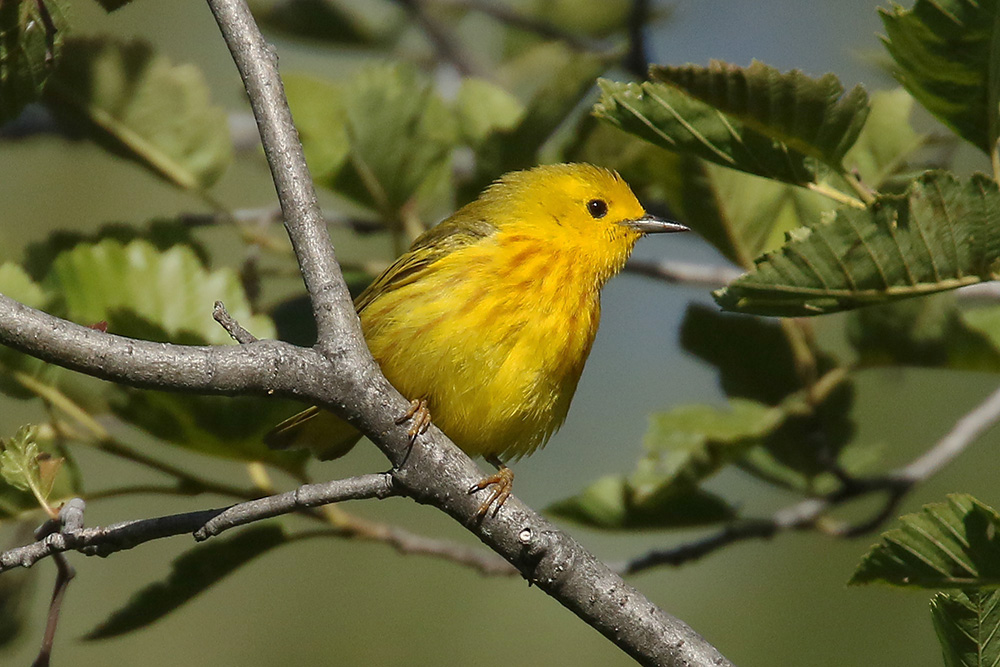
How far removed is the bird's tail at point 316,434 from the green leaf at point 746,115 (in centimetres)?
140

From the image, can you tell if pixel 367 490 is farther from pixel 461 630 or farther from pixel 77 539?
pixel 461 630

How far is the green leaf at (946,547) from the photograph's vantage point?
1.95 meters

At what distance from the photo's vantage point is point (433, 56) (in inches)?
215

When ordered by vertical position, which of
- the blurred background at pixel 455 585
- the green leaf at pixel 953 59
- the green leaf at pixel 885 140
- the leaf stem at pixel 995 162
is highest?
the green leaf at pixel 885 140

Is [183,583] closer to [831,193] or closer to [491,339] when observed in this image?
[491,339]

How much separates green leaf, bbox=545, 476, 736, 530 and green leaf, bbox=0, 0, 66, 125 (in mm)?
1869

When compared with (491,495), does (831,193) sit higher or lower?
higher

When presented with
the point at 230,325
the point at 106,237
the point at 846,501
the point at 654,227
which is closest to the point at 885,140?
the point at 654,227

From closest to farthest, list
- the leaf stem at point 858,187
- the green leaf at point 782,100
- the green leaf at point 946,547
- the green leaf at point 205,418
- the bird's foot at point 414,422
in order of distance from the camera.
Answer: the green leaf at point 946,547
the bird's foot at point 414,422
the green leaf at point 782,100
the leaf stem at point 858,187
the green leaf at point 205,418

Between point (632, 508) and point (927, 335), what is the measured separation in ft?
3.51

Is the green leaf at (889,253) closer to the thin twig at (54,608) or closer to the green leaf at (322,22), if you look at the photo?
the thin twig at (54,608)

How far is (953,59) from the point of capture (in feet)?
6.81

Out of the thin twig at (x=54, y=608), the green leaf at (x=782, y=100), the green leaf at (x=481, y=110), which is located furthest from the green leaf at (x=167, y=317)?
the green leaf at (x=782, y=100)

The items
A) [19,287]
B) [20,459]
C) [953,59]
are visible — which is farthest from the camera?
[19,287]
